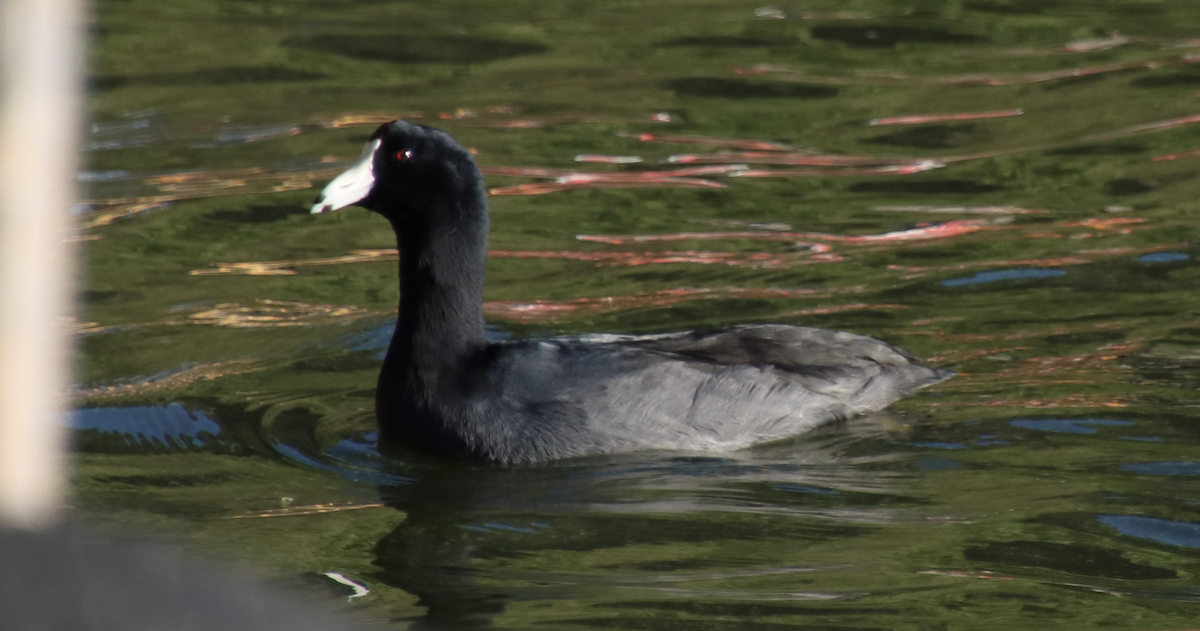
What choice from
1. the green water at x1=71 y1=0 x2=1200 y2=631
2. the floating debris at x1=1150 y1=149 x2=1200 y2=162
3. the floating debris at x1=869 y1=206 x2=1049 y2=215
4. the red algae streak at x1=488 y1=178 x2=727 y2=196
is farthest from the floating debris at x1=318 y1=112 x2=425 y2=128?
the floating debris at x1=1150 y1=149 x2=1200 y2=162

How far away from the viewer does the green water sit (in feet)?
18.3

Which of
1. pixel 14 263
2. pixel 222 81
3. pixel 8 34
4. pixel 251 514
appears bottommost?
pixel 251 514

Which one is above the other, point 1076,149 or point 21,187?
point 21,187

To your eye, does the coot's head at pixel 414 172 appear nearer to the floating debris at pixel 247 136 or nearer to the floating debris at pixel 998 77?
the floating debris at pixel 247 136

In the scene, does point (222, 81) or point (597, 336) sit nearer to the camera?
Result: point (597, 336)

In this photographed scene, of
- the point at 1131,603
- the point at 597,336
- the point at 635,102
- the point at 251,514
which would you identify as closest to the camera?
the point at 1131,603

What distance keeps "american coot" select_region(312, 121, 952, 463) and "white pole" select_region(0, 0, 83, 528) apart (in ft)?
16.6

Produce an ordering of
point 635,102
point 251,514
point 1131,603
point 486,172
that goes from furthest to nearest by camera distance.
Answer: point 635,102
point 486,172
point 251,514
point 1131,603

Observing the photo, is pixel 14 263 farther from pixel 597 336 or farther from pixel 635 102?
pixel 635 102

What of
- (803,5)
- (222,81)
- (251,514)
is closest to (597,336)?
(251,514)

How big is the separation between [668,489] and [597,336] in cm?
89

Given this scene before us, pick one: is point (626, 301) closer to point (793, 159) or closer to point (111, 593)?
point (793, 159)

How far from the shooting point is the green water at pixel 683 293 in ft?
18.3

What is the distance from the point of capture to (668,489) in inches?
249
